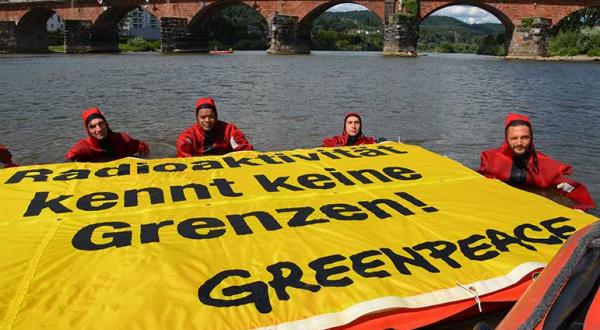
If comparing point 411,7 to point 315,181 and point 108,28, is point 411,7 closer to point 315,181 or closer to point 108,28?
point 108,28

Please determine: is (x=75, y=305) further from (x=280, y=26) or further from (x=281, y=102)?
(x=280, y=26)

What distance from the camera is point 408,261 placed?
10.0ft

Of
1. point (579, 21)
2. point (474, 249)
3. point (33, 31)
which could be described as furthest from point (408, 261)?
point (33, 31)

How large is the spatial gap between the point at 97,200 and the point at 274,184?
59.0 inches

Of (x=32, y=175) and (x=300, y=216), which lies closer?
(x=300, y=216)

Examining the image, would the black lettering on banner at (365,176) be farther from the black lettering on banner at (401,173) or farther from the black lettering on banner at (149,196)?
the black lettering on banner at (149,196)

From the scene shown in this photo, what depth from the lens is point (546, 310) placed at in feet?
4.90

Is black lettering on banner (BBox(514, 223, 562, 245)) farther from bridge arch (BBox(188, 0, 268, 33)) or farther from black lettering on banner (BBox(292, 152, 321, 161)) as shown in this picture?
bridge arch (BBox(188, 0, 268, 33))

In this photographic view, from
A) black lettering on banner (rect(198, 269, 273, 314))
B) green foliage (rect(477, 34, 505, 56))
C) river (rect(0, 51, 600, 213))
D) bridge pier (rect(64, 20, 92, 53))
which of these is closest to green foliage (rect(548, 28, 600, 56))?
green foliage (rect(477, 34, 505, 56))

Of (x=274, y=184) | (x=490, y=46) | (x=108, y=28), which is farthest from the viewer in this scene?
(x=490, y=46)

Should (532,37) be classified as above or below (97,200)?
above

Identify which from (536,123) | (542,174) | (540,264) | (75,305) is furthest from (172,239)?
(536,123)

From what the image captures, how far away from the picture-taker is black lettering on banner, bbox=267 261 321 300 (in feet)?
8.95

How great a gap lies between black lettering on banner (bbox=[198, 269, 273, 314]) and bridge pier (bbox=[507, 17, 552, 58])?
44.1 metres
